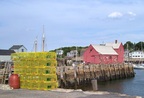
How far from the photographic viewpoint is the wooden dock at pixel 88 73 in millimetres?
42219

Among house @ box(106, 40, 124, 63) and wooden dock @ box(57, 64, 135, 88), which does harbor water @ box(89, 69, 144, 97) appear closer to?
wooden dock @ box(57, 64, 135, 88)

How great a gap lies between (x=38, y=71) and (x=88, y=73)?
3368cm

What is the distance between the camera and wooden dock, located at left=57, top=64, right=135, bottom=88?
42219 mm

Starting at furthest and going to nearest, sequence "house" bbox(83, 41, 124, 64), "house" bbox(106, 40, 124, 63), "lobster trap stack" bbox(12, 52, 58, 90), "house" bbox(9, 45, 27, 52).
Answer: "house" bbox(106, 40, 124, 63) < "house" bbox(9, 45, 27, 52) < "house" bbox(83, 41, 124, 64) < "lobster trap stack" bbox(12, 52, 58, 90)

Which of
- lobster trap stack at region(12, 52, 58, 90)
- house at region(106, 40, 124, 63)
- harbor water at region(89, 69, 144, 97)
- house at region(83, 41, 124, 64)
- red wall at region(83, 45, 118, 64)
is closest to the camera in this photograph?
lobster trap stack at region(12, 52, 58, 90)

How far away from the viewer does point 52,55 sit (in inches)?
752

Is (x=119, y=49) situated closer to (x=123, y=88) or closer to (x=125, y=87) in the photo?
(x=125, y=87)

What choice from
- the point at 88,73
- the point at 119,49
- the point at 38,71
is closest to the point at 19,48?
the point at 119,49

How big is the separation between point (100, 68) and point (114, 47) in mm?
30459

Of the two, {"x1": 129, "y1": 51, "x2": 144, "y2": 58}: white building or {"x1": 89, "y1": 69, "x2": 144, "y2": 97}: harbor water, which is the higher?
{"x1": 129, "y1": 51, "x2": 144, "y2": 58}: white building

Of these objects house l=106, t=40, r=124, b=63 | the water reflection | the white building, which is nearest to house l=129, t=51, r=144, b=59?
the white building

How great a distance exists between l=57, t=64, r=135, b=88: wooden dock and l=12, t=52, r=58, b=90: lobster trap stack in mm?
18316

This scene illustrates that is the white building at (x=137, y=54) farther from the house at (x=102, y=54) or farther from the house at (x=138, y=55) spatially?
the house at (x=102, y=54)

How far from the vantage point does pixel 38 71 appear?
64.1ft
